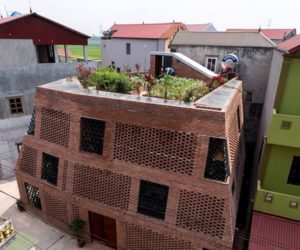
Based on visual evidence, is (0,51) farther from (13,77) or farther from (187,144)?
(187,144)

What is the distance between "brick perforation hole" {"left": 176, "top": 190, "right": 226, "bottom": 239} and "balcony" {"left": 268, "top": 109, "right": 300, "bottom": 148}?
350cm

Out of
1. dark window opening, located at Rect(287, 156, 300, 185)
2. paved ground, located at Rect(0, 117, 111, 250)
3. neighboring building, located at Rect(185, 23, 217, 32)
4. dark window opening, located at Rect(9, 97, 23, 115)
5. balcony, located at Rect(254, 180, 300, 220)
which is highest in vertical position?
neighboring building, located at Rect(185, 23, 217, 32)

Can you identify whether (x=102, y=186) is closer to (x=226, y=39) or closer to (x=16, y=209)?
(x=16, y=209)

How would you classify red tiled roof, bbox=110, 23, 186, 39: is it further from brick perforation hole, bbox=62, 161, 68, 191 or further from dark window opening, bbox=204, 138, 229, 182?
dark window opening, bbox=204, 138, 229, 182

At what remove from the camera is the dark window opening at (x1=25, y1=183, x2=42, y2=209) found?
14.3 metres

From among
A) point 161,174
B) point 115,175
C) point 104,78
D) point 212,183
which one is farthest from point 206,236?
point 104,78

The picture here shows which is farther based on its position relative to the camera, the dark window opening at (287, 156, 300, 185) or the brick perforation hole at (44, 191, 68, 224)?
the brick perforation hole at (44, 191, 68, 224)

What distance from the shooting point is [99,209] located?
38.7ft

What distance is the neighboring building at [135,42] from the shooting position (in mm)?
30125

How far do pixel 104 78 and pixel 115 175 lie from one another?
487 centimetres

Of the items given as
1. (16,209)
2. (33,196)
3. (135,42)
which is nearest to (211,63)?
(135,42)

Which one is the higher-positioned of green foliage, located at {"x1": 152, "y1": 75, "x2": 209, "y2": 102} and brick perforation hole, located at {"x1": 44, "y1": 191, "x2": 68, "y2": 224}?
green foliage, located at {"x1": 152, "y1": 75, "x2": 209, "y2": 102}

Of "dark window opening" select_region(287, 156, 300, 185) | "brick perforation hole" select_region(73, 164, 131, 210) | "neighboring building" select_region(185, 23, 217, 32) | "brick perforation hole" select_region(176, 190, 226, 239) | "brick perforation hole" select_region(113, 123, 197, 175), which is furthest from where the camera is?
"neighboring building" select_region(185, 23, 217, 32)

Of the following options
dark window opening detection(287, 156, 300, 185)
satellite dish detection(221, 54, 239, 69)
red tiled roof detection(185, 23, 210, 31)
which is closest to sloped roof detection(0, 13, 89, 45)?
satellite dish detection(221, 54, 239, 69)
